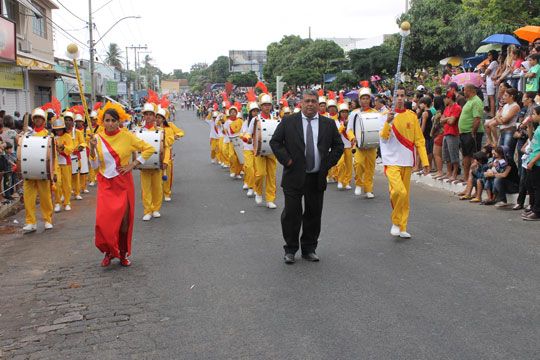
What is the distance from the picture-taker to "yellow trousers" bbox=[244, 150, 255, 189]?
12.2 metres

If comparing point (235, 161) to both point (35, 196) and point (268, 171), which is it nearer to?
point (268, 171)

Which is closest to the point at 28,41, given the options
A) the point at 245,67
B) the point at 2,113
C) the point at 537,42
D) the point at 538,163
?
the point at 2,113

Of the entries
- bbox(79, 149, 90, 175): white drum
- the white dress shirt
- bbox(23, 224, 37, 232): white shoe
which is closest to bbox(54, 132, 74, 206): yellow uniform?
bbox(23, 224, 37, 232): white shoe

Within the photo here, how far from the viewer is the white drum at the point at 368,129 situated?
36.5ft

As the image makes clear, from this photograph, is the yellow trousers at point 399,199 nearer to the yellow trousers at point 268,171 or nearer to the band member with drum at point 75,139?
the yellow trousers at point 268,171

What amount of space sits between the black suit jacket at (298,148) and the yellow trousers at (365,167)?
5159 millimetres

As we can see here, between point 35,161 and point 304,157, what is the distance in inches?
183

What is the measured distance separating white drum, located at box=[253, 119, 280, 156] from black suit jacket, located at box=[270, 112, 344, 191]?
3.77 metres

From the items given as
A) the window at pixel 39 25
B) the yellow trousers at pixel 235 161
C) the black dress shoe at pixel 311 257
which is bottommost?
the black dress shoe at pixel 311 257

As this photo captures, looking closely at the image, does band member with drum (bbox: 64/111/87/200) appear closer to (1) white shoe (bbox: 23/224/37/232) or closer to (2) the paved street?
(1) white shoe (bbox: 23/224/37/232)

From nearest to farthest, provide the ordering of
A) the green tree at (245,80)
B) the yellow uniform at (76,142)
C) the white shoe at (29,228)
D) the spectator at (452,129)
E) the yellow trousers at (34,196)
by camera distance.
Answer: the yellow trousers at (34,196)
the white shoe at (29,228)
the yellow uniform at (76,142)
the spectator at (452,129)
the green tree at (245,80)

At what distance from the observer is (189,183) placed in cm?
1485

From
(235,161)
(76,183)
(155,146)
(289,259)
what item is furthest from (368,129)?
(76,183)

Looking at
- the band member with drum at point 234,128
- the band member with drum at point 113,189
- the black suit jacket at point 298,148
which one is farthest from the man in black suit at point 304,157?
the band member with drum at point 234,128
